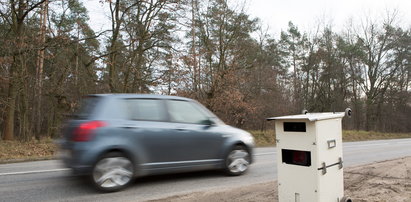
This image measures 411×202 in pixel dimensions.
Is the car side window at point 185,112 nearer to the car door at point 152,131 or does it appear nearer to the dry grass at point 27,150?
the car door at point 152,131

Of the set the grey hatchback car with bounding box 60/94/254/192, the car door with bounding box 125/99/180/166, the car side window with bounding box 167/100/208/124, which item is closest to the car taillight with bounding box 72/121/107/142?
the grey hatchback car with bounding box 60/94/254/192

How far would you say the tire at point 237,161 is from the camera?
22.2 ft

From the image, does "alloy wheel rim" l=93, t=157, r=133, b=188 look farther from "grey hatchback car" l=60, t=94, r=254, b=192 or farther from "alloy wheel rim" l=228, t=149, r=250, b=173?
"alloy wheel rim" l=228, t=149, r=250, b=173

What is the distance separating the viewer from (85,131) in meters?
5.15

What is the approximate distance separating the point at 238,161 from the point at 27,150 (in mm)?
9557

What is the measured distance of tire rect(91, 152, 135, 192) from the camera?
17.0 ft

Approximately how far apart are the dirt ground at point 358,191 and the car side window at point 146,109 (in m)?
1.55

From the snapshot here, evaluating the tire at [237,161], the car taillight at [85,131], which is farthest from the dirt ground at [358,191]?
the car taillight at [85,131]

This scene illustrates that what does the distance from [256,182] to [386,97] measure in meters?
47.0

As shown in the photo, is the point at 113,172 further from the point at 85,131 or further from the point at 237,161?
the point at 237,161

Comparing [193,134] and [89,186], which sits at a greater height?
[193,134]

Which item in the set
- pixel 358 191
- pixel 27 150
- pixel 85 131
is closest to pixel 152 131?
pixel 85 131

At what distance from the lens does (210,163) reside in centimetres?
647

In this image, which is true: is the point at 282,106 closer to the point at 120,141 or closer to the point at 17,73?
the point at 17,73
